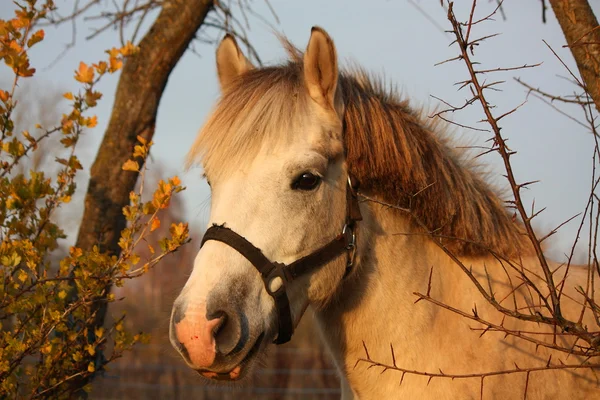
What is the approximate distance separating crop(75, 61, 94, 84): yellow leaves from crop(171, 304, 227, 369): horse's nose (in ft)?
4.53

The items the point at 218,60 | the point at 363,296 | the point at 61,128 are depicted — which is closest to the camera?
the point at 363,296

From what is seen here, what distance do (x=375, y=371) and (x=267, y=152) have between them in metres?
1.11

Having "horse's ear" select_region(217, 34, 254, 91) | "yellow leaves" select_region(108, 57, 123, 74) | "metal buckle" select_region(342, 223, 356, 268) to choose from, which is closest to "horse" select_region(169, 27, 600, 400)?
"metal buckle" select_region(342, 223, 356, 268)

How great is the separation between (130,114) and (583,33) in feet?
9.75

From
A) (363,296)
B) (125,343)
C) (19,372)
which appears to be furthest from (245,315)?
(19,372)

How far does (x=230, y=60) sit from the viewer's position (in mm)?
3375

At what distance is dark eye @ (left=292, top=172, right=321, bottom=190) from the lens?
2.64 metres

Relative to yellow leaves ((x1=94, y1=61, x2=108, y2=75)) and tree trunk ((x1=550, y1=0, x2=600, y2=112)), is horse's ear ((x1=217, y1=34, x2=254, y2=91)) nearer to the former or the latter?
yellow leaves ((x1=94, y1=61, x2=108, y2=75))

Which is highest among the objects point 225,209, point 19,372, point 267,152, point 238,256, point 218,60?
point 218,60

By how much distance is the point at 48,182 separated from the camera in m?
2.88

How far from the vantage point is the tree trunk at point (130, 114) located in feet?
13.9

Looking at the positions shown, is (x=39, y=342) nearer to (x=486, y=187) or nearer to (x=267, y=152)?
(x=267, y=152)

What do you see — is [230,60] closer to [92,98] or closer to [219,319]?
[92,98]

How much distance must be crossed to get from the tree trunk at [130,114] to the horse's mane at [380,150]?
1.52m
